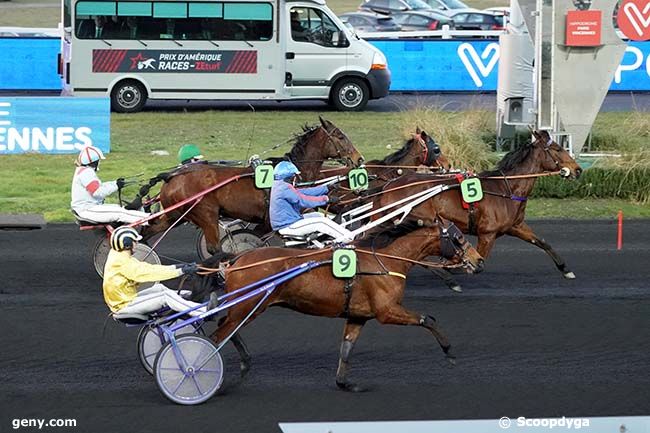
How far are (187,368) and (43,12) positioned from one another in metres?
40.8

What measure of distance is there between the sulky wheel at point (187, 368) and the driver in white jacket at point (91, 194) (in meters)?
3.77

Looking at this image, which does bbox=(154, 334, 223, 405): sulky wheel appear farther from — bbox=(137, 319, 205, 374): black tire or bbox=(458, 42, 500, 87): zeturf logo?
bbox=(458, 42, 500, 87): zeturf logo

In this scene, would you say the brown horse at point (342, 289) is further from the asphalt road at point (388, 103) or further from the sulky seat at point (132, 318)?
the asphalt road at point (388, 103)

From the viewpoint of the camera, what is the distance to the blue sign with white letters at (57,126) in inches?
814

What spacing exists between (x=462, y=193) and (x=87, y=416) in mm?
5245

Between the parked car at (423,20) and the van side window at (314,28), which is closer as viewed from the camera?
the van side window at (314,28)

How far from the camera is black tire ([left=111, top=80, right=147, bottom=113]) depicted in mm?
26516

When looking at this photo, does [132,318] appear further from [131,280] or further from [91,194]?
[91,194]

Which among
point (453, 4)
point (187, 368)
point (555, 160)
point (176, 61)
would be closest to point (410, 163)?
point (555, 160)

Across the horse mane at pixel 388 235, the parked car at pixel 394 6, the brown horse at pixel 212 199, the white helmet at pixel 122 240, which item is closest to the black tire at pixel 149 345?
the white helmet at pixel 122 240

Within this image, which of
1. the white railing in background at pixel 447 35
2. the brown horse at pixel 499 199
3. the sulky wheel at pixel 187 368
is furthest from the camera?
the white railing in background at pixel 447 35

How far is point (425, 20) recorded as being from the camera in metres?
38.2

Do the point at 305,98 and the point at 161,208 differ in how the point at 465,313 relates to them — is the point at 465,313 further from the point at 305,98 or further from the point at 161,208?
the point at 305,98

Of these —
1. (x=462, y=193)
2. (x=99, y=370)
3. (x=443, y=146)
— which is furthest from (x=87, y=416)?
(x=443, y=146)
